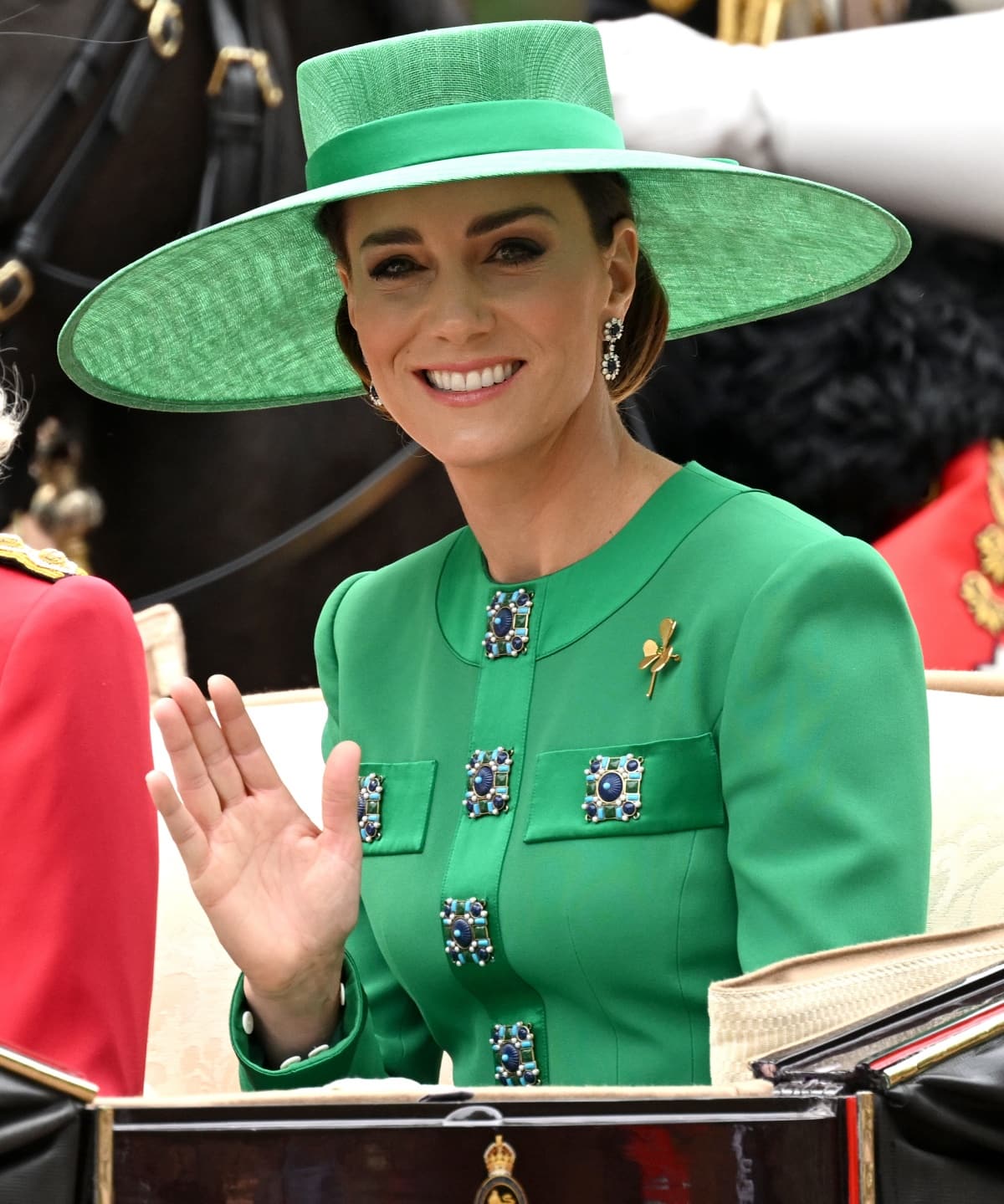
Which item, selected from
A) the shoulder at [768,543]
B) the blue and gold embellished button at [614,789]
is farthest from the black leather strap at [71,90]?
the blue and gold embellished button at [614,789]

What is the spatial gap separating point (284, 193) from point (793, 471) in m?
0.73

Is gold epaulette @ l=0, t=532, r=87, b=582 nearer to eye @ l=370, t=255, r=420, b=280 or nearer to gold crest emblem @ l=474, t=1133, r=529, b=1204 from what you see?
eye @ l=370, t=255, r=420, b=280

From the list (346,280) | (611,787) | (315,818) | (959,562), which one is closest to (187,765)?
(611,787)

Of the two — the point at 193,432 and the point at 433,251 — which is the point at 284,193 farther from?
the point at 433,251

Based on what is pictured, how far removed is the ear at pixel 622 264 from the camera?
1.34 m

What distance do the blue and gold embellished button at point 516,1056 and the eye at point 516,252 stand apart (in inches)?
19.8

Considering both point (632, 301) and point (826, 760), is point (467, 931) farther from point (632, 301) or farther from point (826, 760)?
point (632, 301)

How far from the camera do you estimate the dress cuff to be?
122 cm

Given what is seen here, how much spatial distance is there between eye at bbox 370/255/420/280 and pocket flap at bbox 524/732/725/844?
1.12 ft

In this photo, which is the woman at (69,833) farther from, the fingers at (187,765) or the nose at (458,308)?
the nose at (458,308)

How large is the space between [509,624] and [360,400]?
0.99 meters

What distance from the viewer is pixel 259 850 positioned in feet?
3.95

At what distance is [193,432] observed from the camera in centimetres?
222

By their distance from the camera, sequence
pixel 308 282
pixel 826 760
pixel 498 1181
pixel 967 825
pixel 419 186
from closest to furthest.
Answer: pixel 498 1181 < pixel 826 760 < pixel 419 186 < pixel 308 282 < pixel 967 825
